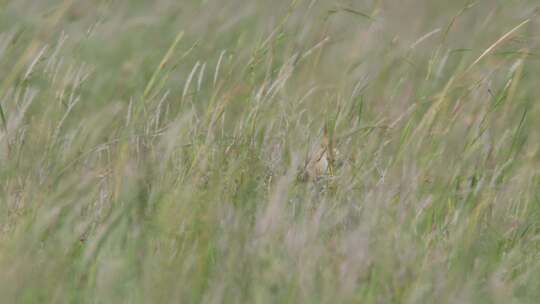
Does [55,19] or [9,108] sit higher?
[55,19]

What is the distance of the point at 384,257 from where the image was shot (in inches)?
99.9

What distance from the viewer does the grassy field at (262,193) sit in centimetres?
252

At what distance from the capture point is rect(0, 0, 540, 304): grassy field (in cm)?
252

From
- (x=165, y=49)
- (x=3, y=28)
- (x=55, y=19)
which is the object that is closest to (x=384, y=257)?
(x=55, y=19)

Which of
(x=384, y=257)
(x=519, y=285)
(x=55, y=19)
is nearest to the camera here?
(x=384, y=257)

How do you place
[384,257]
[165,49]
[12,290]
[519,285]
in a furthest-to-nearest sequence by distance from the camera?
1. [165,49]
2. [519,285]
3. [384,257]
4. [12,290]

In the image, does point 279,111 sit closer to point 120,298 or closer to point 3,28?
point 120,298

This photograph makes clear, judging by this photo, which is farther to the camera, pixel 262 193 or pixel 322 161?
pixel 322 161

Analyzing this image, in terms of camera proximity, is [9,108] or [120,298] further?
[9,108]

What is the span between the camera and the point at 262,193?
3.02 meters

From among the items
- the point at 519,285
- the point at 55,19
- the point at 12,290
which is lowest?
the point at 519,285

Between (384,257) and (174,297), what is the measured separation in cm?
44

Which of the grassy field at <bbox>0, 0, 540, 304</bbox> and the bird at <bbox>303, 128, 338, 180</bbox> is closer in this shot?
the grassy field at <bbox>0, 0, 540, 304</bbox>

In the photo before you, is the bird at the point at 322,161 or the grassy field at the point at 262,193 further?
the bird at the point at 322,161
